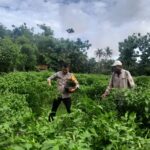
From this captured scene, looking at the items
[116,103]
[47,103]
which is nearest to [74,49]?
[47,103]

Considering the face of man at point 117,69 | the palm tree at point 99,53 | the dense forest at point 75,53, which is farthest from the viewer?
the palm tree at point 99,53

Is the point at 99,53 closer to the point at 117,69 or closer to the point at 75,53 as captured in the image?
the point at 75,53

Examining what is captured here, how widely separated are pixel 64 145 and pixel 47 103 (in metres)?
14.6

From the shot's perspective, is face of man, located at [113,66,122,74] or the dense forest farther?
the dense forest

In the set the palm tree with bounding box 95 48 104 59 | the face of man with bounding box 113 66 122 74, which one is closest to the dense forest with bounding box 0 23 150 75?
the palm tree with bounding box 95 48 104 59

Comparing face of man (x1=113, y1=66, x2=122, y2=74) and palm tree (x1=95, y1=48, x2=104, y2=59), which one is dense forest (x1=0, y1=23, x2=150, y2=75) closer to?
palm tree (x1=95, y1=48, x2=104, y2=59)

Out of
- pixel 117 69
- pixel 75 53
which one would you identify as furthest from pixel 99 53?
pixel 117 69

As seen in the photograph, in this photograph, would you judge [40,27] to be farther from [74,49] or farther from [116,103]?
[116,103]

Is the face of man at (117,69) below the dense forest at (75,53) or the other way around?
below

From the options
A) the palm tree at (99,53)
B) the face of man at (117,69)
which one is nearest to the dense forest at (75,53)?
the palm tree at (99,53)

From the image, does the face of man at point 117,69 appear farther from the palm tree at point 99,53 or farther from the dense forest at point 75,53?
the palm tree at point 99,53

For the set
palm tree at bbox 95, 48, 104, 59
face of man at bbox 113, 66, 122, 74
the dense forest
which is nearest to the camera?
face of man at bbox 113, 66, 122, 74

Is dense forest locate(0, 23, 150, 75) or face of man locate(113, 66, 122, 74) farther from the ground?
dense forest locate(0, 23, 150, 75)

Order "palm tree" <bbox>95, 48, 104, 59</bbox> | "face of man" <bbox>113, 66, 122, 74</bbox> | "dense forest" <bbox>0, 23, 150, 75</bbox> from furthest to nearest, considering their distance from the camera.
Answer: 1. "palm tree" <bbox>95, 48, 104, 59</bbox>
2. "dense forest" <bbox>0, 23, 150, 75</bbox>
3. "face of man" <bbox>113, 66, 122, 74</bbox>
